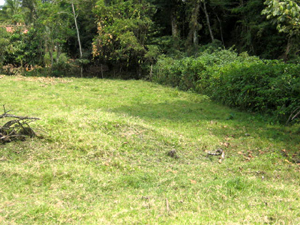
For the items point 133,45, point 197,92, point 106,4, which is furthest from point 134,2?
point 197,92

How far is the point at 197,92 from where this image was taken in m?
12.3

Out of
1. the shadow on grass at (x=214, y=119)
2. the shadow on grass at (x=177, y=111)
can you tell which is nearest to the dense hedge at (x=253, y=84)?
the shadow on grass at (x=214, y=119)

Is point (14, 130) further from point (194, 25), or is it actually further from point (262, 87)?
point (194, 25)

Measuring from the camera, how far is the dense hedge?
754 cm

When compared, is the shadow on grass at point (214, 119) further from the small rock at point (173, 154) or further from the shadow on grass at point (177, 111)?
the small rock at point (173, 154)

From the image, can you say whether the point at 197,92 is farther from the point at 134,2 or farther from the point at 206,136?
the point at 134,2

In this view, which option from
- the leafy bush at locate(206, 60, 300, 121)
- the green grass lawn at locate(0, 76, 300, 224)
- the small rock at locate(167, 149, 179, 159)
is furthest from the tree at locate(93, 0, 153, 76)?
the small rock at locate(167, 149, 179, 159)

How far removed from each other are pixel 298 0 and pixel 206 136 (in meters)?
9.19

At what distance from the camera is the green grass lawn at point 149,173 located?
3.09 m

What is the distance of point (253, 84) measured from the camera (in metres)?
8.57

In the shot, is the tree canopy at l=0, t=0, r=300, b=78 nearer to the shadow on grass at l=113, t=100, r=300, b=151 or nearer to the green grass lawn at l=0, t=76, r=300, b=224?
the shadow on grass at l=113, t=100, r=300, b=151

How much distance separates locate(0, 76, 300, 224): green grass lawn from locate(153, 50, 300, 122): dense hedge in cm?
79

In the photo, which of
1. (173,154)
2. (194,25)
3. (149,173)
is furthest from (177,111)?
(194,25)

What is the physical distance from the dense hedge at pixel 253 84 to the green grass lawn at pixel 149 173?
0.79 m
